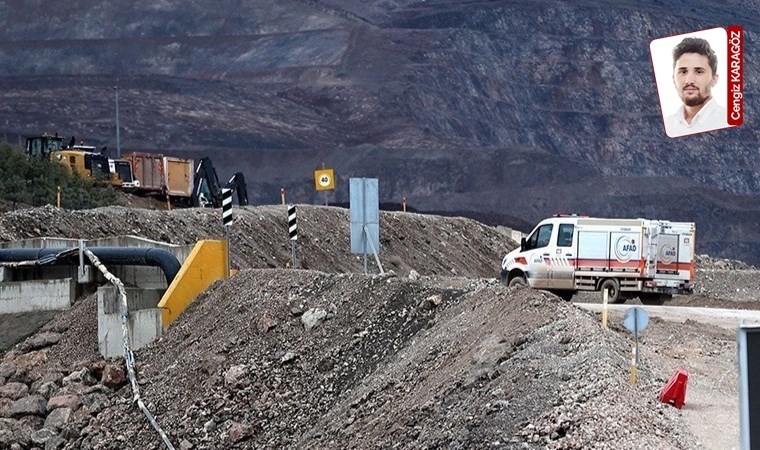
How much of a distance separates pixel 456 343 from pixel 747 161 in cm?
12529

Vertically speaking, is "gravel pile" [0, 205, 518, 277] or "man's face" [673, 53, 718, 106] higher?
"man's face" [673, 53, 718, 106]

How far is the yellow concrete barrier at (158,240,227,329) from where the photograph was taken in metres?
24.8

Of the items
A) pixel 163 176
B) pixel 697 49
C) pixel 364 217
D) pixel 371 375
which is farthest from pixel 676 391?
pixel 163 176

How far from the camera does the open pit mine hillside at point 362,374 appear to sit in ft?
46.9

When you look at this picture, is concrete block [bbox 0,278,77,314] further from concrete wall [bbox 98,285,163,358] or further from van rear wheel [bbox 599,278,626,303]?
van rear wheel [bbox 599,278,626,303]

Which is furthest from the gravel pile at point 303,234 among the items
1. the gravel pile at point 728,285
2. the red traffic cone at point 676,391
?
the red traffic cone at point 676,391

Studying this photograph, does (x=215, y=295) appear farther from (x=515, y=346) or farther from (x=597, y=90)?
(x=597, y=90)

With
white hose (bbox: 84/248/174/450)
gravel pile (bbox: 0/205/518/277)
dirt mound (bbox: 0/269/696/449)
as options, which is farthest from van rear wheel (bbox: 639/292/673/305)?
white hose (bbox: 84/248/174/450)

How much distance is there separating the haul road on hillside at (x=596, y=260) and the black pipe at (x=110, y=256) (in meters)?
10.6

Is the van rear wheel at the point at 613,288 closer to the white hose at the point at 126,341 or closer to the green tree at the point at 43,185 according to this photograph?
the white hose at the point at 126,341

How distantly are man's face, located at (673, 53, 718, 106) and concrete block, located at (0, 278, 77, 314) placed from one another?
64.9ft

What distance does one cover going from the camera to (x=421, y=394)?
666 inches

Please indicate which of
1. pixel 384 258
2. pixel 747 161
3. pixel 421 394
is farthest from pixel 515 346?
pixel 747 161

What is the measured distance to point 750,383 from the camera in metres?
7.20
